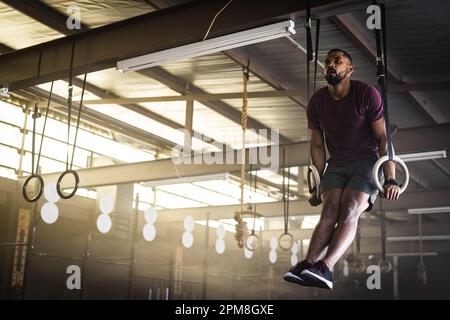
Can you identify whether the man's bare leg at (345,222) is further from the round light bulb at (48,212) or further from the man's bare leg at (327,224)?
the round light bulb at (48,212)

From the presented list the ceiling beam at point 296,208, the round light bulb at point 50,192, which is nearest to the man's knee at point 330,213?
the round light bulb at point 50,192

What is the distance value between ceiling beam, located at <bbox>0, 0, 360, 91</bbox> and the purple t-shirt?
111 centimetres

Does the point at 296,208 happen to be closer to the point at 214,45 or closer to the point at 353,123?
the point at 214,45

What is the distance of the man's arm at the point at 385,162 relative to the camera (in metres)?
2.63

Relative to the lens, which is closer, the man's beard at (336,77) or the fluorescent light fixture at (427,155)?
the man's beard at (336,77)

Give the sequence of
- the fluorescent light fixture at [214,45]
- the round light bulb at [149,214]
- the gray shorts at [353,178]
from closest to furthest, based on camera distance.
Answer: the gray shorts at [353,178] → the fluorescent light fixture at [214,45] → the round light bulb at [149,214]

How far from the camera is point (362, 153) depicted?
2836mm

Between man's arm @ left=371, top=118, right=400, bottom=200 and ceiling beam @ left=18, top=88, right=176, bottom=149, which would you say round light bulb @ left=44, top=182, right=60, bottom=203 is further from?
man's arm @ left=371, top=118, right=400, bottom=200

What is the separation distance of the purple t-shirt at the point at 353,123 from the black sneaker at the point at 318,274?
0.52 metres

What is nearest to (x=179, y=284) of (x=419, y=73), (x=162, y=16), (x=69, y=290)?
(x=69, y=290)

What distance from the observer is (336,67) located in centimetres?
280

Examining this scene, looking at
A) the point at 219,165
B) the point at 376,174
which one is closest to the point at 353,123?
the point at 376,174

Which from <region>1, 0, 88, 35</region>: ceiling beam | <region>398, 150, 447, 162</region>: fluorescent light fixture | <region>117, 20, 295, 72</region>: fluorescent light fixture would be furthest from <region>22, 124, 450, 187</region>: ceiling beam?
<region>117, 20, 295, 72</region>: fluorescent light fixture
